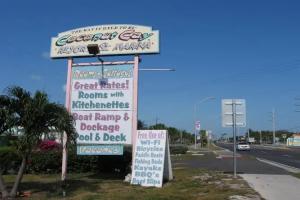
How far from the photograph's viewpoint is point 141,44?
18484mm

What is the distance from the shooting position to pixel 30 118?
1319 centimetres

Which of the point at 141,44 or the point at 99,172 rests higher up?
the point at 141,44

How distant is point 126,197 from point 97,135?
5216mm

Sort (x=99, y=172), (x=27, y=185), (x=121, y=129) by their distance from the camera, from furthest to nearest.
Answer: (x=99, y=172)
(x=121, y=129)
(x=27, y=185)

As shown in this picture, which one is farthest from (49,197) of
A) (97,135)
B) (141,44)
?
(141,44)

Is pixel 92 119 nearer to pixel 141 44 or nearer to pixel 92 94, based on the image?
pixel 92 94

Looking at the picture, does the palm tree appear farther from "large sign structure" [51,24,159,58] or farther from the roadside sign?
"large sign structure" [51,24,159,58]

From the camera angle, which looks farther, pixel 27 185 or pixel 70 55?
pixel 70 55

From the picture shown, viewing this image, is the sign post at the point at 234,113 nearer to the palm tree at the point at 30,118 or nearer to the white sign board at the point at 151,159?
the white sign board at the point at 151,159

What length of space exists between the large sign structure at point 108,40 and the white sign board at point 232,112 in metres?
4.48

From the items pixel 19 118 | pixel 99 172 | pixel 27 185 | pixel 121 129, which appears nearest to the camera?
pixel 19 118

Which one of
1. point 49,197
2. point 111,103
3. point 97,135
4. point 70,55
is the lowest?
point 49,197

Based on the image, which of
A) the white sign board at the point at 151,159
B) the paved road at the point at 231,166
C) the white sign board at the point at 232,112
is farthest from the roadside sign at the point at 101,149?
the paved road at the point at 231,166

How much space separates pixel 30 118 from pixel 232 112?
10064 mm
